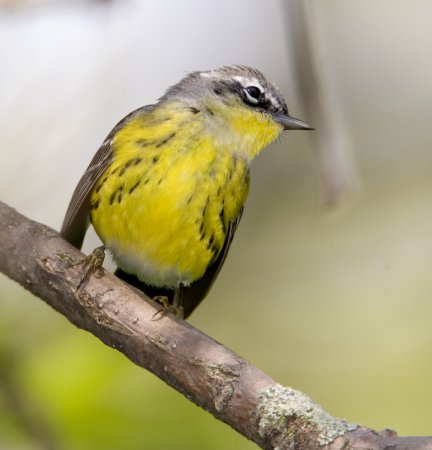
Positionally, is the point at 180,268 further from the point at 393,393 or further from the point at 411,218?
the point at 411,218

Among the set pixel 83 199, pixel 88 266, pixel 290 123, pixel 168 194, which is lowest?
pixel 88 266

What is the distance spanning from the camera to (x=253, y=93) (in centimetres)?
482

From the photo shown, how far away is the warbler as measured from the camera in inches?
173

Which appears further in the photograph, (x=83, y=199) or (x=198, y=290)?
(x=198, y=290)

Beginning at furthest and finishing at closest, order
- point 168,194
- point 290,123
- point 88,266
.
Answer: point 290,123, point 168,194, point 88,266

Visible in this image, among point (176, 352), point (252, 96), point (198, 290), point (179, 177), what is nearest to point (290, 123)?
point (252, 96)

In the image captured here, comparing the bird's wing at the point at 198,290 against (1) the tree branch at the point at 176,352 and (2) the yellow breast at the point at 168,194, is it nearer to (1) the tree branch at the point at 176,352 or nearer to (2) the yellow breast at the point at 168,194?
(2) the yellow breast at the point at 168,194

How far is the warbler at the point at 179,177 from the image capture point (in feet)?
14.4

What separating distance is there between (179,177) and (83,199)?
529 millimetres

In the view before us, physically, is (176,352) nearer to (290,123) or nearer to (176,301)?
(176,301)

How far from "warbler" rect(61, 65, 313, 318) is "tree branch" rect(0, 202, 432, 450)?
0.42 metres

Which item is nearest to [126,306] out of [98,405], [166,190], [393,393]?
[98,405]

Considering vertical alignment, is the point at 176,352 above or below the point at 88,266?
below

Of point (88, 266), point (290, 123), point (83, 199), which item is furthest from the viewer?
point (290, 123)
